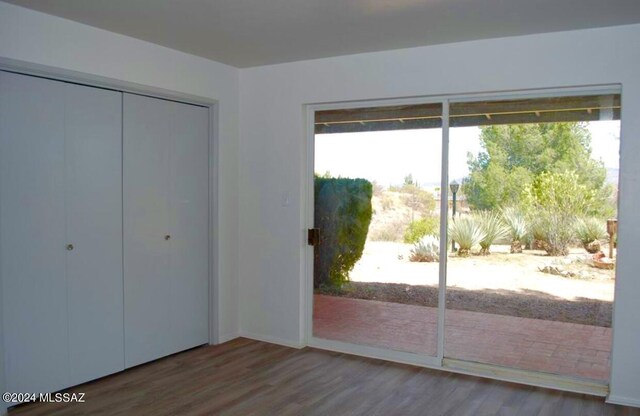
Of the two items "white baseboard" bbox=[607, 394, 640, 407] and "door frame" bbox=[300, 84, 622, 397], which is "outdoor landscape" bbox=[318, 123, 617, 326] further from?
"white baseboard" bbox=[607, 394, 640, 407]

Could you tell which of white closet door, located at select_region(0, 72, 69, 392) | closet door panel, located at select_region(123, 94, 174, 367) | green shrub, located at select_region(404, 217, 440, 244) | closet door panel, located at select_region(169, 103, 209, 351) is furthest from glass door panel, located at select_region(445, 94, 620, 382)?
white closet door, located at select_region(0, 72, 69, 392)

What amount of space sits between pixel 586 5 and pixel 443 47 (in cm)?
111

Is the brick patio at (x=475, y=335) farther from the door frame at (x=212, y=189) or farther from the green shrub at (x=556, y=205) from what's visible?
the door frame at (x=212, y=189)

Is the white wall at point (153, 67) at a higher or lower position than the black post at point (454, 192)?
higher

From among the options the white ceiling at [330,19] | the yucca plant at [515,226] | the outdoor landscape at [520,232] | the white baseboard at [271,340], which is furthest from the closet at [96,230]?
the yucca plant at [515,226]

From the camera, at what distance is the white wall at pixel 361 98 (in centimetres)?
344

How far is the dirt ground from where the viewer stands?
370 cm

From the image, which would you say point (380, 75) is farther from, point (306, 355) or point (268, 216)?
point (306, 355)

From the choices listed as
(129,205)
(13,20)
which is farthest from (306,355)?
(13,20)

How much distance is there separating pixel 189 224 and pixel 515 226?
268 centimetres

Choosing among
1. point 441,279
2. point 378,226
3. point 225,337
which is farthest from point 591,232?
point 225,337

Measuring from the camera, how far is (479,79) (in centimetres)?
387

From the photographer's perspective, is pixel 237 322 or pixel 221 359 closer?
pixel 221 359

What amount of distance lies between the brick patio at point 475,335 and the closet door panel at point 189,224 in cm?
107
